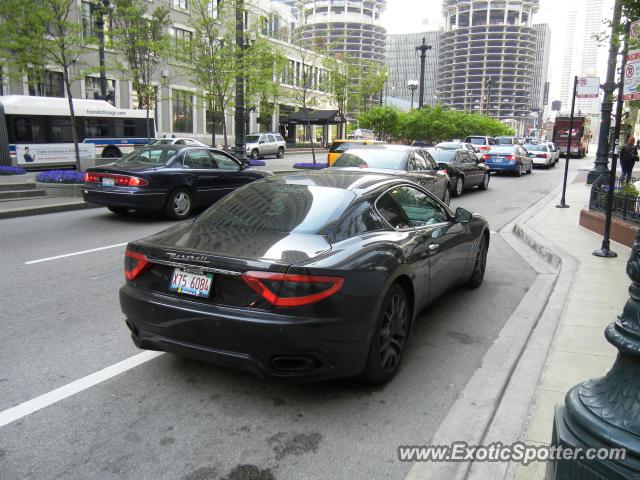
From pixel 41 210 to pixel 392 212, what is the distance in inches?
393

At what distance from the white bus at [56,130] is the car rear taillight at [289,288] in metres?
22.0

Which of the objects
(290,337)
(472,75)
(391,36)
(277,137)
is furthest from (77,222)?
(472,75)

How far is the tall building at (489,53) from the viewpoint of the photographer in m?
161

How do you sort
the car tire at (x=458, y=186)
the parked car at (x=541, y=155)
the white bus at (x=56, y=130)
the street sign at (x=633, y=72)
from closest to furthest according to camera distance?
the street sign at (x=633, y=72)
the car tire at (x=458, y=186)
the white bus at (x=56, y=130)
the parked car at (x=541, y=155)

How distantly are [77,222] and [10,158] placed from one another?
13912 mm

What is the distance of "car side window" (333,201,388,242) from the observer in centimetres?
398

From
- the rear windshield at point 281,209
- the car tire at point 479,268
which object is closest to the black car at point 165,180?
the rear windshield at point 281,209

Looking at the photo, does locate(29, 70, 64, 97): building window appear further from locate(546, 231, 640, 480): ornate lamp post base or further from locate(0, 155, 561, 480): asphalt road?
locate(546, 231, 640, 480): ornate lamp post base

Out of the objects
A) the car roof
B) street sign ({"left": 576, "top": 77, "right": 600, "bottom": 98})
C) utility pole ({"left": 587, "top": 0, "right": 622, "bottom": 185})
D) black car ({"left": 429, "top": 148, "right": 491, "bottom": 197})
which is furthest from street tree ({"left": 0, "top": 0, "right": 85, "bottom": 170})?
utility pole ({"left": 587, "top": 0, "right": 622, "bottom": 185})

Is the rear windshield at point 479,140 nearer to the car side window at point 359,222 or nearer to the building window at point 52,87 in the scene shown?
the building window at point 52,87

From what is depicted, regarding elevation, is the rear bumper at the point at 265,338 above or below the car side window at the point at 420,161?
below

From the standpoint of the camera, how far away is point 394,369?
4.12 meters

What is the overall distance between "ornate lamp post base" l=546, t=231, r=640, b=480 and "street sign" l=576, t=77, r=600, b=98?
11892mm

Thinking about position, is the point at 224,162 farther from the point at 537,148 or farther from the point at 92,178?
the point at 537,148
